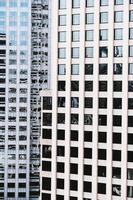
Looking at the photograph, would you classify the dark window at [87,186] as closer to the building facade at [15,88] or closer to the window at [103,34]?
the window at [103,34]

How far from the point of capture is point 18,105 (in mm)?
106812

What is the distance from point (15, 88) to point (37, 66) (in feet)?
23.2

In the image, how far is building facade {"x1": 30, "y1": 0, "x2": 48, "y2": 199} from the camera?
349 feet

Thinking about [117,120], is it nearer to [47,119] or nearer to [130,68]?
[130,68]

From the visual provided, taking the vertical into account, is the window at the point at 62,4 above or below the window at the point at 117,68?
above

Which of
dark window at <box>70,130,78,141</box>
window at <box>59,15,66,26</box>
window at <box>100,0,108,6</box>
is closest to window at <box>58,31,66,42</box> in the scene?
window at <box>59,15,66,26</box>

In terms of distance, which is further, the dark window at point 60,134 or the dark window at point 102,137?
the dark window at point 60,134

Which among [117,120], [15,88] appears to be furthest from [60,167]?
[15,88]

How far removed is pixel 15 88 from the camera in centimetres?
10694

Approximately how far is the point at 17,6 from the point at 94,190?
64850 mm

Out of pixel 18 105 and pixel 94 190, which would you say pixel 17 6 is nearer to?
pixel 18 105

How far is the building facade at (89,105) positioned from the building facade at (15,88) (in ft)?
170

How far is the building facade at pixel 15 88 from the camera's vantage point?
10600 centimetres

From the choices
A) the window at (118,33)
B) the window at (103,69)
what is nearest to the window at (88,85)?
the window at (103,69)
